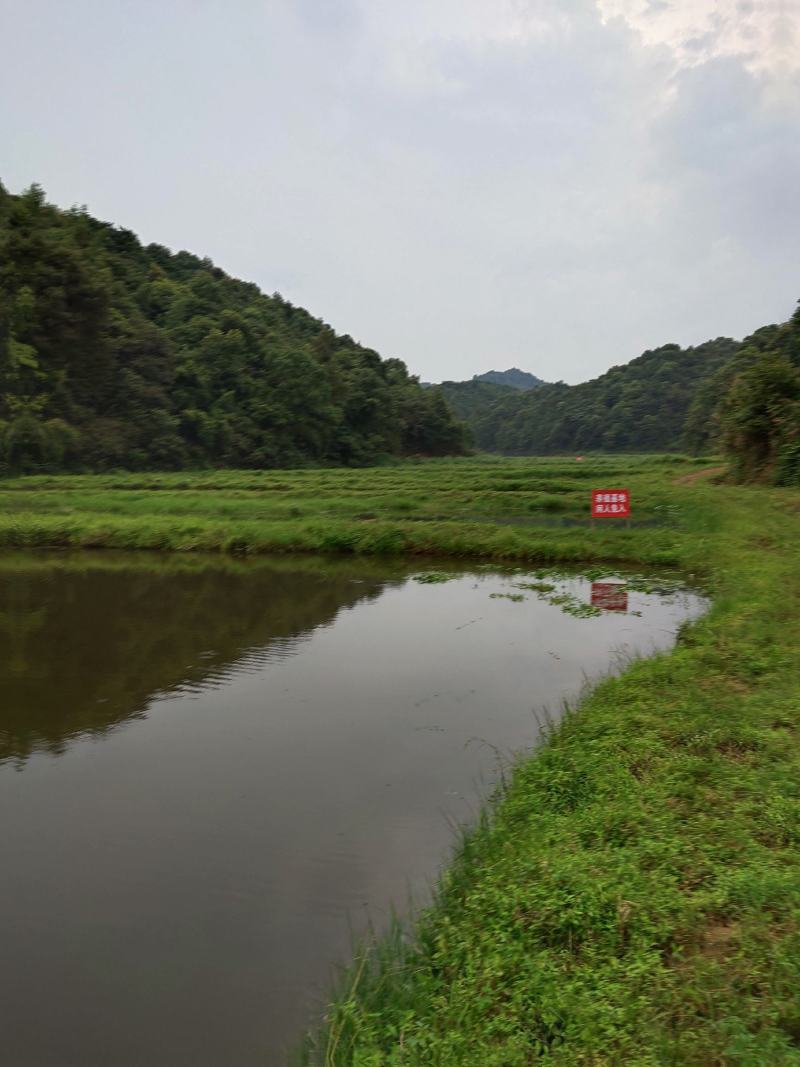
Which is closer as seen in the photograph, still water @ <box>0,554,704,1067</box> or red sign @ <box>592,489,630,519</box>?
still water @ <box>0,554,704,1067</box>

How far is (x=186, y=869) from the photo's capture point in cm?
476

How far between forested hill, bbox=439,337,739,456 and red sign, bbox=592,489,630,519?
60345mm

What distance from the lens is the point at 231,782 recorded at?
238 inches

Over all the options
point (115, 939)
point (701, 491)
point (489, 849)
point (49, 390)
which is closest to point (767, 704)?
point (489, 849)

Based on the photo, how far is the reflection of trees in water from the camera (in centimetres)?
787

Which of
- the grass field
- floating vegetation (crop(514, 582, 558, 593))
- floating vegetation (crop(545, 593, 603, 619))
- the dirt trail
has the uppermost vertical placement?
the dirt trail

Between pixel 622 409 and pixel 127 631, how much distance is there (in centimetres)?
8477

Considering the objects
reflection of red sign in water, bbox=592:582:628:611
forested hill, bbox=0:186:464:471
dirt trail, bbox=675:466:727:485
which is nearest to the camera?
reflection of red sign in water, bbox=592:582:628:611

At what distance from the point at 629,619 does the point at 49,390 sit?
34.6 metres

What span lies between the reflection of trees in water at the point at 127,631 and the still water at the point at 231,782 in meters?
0.06

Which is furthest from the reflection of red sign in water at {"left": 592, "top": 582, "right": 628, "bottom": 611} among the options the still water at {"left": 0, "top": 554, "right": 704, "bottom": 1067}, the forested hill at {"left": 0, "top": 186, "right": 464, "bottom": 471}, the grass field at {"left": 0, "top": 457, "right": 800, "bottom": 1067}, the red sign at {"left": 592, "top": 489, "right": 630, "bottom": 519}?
the forested hill at {"left": 0, "top": 186, "right": 464, "bottom": 471}

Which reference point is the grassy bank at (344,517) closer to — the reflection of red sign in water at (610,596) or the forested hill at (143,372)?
the reflection of red sign in water at (610,596)

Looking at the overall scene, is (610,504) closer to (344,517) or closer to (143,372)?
(344,517)

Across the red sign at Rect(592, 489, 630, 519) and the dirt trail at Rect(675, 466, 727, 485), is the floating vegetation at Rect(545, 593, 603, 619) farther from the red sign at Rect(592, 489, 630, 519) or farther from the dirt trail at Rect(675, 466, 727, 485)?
the dirt trail at Rect(675, 466, 727, 485)
